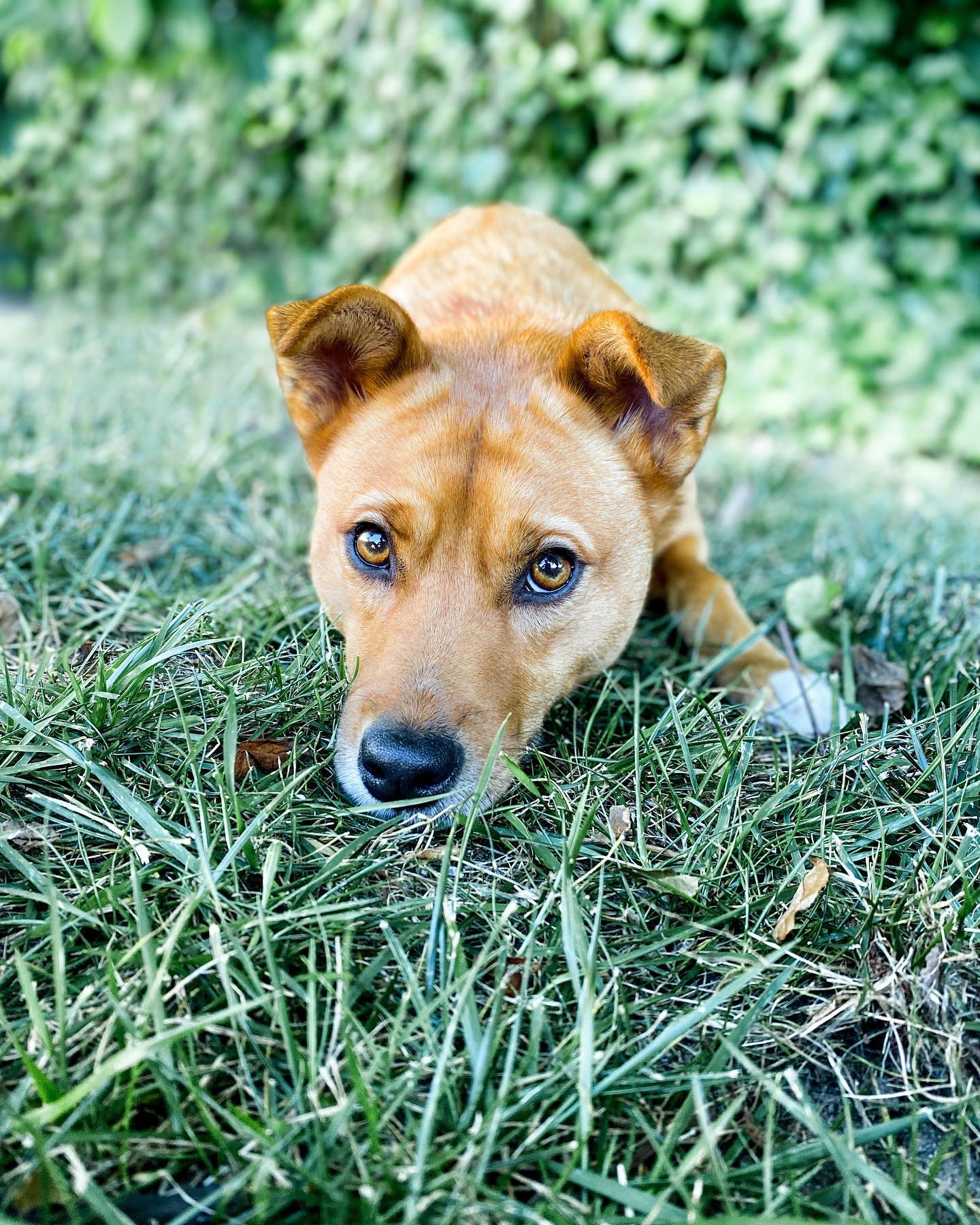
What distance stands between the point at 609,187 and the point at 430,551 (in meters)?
5.78

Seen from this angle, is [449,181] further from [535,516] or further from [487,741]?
[487,741]

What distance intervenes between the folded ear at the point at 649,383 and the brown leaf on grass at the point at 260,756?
4.46ft

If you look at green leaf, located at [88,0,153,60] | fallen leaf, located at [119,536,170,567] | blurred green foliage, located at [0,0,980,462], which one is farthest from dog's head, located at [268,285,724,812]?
blurred green foliage, located at [0,0,980,462]

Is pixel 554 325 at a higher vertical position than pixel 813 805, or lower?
higher

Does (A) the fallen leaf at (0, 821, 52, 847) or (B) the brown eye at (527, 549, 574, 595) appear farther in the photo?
(B) the brown eye at (527, 549, 574, 595)

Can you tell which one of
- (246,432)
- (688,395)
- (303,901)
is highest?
(688,395)

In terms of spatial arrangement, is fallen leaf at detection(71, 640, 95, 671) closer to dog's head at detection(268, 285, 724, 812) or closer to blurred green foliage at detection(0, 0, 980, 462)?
dog's head at detection(268, 285, 724, 812)

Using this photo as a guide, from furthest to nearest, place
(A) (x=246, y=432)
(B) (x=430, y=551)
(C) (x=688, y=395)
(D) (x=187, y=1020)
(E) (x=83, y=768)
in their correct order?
(A) (x=246, y=432)
(C) (x=688, y=395)
(B) (x=430, y=551)
(E) (x=83, y=768)
(D) (x=187, y=1020)

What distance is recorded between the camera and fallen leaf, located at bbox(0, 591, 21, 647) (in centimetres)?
307

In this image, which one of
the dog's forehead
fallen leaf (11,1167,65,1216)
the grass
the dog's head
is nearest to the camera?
fallen leaf (11,1167,65,1216)

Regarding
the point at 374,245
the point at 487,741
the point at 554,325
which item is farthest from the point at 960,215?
the point at 487,741

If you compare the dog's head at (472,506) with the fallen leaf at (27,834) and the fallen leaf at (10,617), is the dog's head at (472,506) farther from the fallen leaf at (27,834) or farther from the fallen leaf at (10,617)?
the fallen leaf at (10,617)

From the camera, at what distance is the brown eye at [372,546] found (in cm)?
283

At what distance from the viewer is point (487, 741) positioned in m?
2.46
